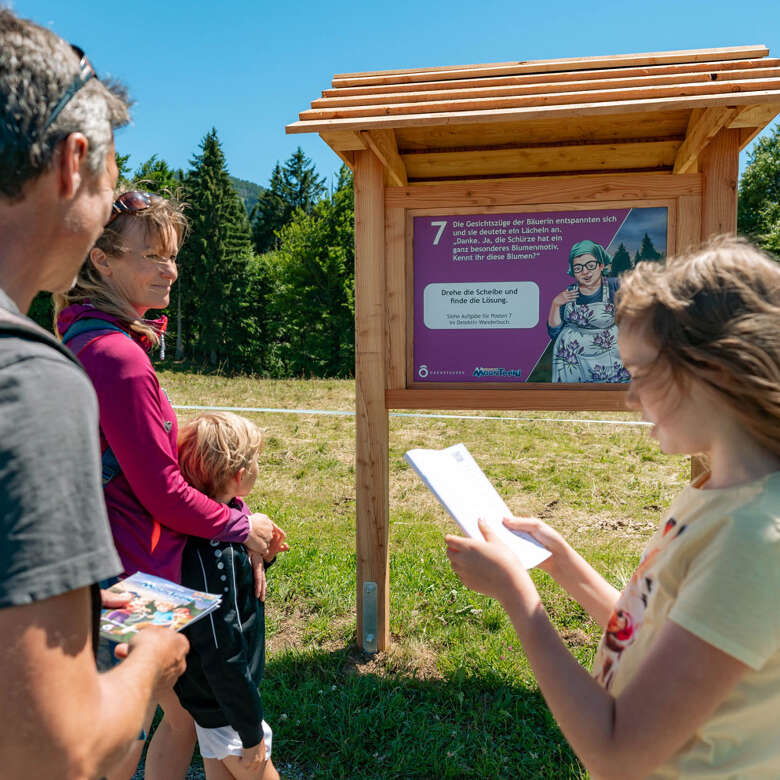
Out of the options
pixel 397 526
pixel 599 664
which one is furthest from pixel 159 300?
pixel 397 526

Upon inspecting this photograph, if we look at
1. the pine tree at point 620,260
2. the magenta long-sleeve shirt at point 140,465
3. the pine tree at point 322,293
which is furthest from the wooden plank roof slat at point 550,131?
the pine tree at point 322,293

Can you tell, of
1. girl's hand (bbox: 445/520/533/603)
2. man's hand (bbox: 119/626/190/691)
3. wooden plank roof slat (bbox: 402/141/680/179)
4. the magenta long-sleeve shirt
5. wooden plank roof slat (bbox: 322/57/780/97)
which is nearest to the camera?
man's hand (bbox: 119/626/190/691)

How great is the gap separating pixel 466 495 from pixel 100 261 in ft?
4.38

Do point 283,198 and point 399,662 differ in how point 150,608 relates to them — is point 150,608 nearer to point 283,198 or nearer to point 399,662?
point 399,662

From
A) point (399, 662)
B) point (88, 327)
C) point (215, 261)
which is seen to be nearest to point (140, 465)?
point (88, 327)

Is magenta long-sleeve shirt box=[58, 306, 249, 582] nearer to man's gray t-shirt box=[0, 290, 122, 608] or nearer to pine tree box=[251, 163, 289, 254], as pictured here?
man's gray t-shirt box=[0, 290, 122, 608]

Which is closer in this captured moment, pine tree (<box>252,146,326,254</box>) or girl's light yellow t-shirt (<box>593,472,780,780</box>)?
girl's light yellow t-shirt (<box>593,472,780,780</box>)

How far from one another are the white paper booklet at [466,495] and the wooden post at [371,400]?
4.79 ft

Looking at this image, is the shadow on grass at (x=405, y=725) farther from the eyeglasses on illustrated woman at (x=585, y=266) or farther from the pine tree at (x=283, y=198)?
→ the pine tree at (x=283, y=198)

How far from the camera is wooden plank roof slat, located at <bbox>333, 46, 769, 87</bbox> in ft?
9.96

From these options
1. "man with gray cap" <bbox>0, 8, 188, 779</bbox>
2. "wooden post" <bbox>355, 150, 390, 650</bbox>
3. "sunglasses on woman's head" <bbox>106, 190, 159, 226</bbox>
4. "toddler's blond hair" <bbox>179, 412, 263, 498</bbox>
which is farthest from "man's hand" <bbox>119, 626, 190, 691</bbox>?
"wooden post" <bbox>355, 150, 390, 650</bbox>

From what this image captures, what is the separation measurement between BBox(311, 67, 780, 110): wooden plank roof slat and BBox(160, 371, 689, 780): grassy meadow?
2674mm

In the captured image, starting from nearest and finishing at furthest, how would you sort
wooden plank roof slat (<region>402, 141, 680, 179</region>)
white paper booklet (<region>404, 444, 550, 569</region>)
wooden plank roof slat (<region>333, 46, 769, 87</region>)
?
white paper booklet (<region>404, 444, 550, 569</region>) < wooden plank roof slat (<region>333, 46, 769, 87</region>) < wooden plank roof slat (<region>402, 141, 680, 179</region>)

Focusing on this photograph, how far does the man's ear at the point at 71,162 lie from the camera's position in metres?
1.04
